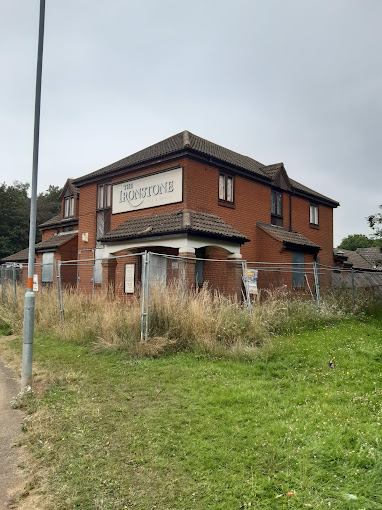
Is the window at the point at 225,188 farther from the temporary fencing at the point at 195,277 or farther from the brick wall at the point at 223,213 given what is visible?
the temporary fencing at the point at 195,277

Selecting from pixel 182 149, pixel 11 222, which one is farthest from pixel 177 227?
pixel 11 222

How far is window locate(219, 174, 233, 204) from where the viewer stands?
55.4 feet

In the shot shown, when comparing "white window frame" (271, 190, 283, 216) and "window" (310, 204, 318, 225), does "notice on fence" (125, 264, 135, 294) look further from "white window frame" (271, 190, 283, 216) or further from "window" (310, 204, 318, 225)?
"window" (310, 204, 318, 225)

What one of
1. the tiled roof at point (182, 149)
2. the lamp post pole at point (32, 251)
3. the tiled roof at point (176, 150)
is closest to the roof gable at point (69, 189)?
the tiled roof at point (182, 149)

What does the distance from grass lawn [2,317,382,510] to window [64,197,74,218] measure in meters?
19.4

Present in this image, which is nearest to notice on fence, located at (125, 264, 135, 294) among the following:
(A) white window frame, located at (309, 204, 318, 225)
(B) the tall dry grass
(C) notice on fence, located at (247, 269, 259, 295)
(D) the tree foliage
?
(B) the tall dry grass

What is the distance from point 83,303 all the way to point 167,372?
18.7 feet

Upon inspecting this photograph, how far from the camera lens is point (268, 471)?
364cm

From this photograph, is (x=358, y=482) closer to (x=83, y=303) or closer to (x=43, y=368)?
(x=43, y=368)

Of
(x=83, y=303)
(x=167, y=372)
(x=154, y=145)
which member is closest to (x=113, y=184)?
(x=154, y=145)

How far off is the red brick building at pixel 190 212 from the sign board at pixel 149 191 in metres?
0.04

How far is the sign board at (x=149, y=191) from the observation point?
15.7 metres

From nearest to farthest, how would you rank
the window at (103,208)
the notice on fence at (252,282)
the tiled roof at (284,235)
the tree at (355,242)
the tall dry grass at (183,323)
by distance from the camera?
the tall dry grass at (183,323)
the notice on fence at (252,282)
the tiled roof at (284,235)
the window at (103,208)
the tree at (355,242)

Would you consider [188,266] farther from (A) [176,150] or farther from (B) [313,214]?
Result: (B) [313,214]
